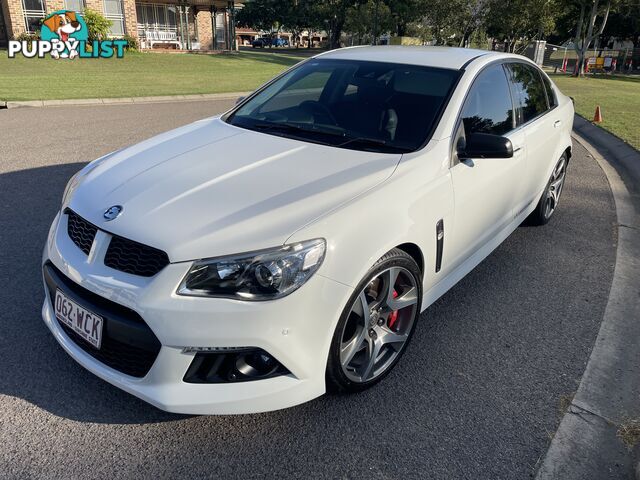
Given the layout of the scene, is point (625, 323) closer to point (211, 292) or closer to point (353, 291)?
point (353, 291)

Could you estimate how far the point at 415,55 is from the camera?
3801 mm

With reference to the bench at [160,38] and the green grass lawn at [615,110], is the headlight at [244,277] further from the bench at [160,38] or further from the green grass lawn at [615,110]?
the bench at [160,38]

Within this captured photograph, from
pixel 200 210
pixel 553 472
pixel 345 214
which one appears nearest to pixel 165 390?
pixel 200 210

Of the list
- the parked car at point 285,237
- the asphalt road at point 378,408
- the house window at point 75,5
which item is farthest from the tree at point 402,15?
the asphalt road at point 378,408

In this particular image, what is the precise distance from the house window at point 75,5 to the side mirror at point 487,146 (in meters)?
30.2

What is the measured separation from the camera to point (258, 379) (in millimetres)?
2223

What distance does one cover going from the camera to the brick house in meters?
26.9

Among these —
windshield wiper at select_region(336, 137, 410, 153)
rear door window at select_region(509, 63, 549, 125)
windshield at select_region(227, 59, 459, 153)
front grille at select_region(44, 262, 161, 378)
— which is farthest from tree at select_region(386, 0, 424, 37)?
front grille at select_region(44, 262, 161, 378)

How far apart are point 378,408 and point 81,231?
172 cm

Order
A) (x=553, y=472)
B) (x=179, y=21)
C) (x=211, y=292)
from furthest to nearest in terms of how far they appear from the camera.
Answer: (x=179, y=21), (x=553, y=472), (x=211, y=292)

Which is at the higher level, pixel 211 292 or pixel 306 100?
pixel 306 100

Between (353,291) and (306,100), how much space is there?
6.31 feet

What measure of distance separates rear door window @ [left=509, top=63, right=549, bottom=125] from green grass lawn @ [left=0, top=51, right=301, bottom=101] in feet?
34.6

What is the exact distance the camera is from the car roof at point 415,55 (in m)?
3.62
